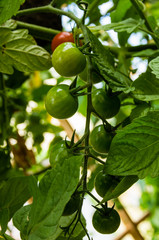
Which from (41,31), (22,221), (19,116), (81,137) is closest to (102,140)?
(81,137)

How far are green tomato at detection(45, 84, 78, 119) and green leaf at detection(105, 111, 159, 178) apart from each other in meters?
0.09

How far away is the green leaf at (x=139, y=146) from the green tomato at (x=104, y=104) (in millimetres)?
99

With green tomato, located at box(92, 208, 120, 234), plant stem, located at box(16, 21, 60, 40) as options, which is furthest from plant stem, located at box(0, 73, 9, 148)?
green tomato, located at box(92, 208, 120, 234)

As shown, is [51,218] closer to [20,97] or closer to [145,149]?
[145,149]

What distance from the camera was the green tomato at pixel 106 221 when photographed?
1.47 feet

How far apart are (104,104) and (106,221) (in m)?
0.16

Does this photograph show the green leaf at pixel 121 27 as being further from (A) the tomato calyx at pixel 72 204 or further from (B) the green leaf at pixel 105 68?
(A) the tomato calyx at pixel 72 204

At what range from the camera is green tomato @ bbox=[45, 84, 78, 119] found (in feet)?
1.44

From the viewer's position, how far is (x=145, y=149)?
0.39 metres

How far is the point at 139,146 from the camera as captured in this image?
384 millimetres

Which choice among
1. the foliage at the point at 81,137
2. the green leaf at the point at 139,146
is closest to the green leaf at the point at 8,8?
the foliage at the point at 81,137

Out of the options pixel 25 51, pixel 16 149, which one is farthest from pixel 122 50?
pixel 16 149

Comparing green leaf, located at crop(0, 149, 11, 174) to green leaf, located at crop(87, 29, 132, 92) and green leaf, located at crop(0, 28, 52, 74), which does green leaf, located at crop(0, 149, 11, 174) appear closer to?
green leaf, located at crop(0, 28, 52, 74)

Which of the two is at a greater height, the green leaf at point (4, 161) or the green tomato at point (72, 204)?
the green tomato at point (72, 204)
